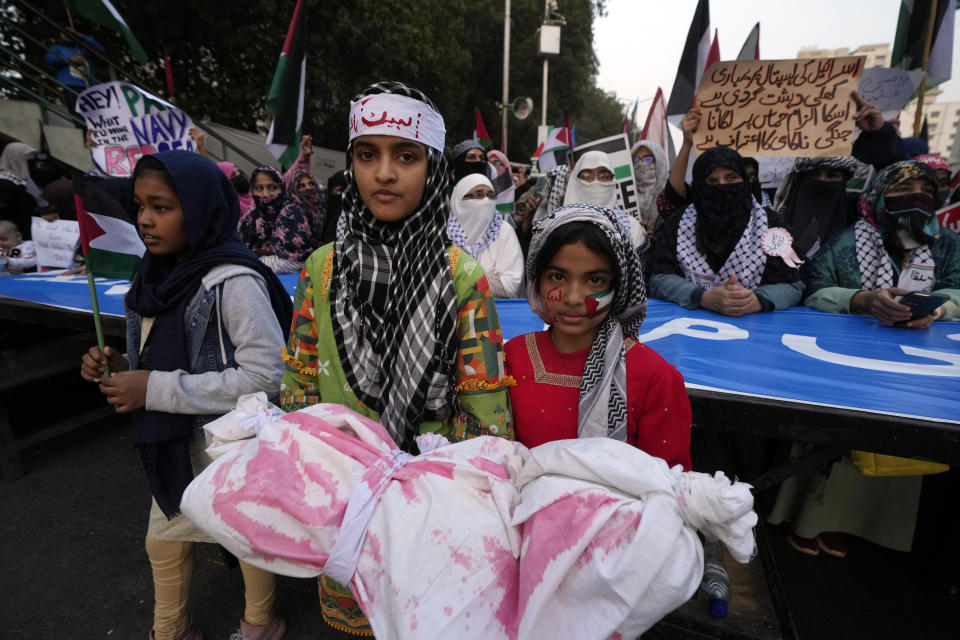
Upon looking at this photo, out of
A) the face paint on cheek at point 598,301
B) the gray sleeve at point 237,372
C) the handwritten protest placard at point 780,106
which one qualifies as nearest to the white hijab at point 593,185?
the handwritten protest placard at point 780,106

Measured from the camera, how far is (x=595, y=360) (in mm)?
1402

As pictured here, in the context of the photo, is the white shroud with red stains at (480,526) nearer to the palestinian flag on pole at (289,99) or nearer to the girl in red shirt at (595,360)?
the girl in red shirt at (595,360)

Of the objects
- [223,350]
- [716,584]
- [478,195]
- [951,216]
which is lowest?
[716,584]

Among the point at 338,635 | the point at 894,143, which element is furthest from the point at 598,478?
the point at 894,143

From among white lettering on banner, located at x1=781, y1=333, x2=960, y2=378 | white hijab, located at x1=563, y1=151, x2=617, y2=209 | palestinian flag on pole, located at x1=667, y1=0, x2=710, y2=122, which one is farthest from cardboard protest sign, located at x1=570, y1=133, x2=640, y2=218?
white lettering on banner, located at x1=781, y1=333, x2=960, y2=378

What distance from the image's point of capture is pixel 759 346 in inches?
77.0

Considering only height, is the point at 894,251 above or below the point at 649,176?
below

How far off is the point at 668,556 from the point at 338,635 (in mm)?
1958

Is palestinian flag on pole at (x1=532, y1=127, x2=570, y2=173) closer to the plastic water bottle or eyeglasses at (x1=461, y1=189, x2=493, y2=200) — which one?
eyeglasses at (x1=461, y1=189, x2=493, y2=200)

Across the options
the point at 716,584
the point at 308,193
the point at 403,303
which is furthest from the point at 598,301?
the point at 308,193

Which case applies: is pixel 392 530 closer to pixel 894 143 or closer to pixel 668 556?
pixel 668 556

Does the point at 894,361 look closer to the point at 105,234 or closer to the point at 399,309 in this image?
the point at 399,309

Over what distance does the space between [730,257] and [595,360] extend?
5.36 feet

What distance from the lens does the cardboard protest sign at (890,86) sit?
4023 millimetres
